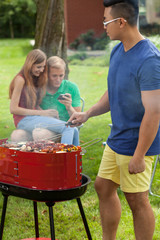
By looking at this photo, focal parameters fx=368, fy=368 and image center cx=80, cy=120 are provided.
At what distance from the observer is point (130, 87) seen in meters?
1.84

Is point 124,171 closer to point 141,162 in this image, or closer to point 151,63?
point 141,162

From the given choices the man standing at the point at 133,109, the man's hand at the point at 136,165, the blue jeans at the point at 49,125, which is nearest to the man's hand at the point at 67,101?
Answer: the blue jeans at the point at 49,125

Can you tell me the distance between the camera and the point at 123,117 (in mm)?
1914

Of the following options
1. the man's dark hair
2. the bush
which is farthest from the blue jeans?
the bush

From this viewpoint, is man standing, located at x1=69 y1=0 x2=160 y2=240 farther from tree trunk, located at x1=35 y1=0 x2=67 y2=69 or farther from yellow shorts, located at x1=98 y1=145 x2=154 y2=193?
tree trunk, located at x1=35 y1=0 x2=67 y2=69

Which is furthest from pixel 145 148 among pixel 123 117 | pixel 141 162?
pixel 123 117

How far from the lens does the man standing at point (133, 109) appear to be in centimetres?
175

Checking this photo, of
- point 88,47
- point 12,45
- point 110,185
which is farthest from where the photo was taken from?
point 12,45

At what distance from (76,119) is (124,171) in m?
0.44

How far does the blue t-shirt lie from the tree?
98.6 inches

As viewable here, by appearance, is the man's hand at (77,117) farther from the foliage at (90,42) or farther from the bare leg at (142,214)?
the foliage at (90,42)

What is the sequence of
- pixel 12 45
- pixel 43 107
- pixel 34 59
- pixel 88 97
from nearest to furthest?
pixel 43 107, pixel 34 59, pixel 88 97, pixel 12 45

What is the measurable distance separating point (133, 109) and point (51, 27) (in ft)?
9.11

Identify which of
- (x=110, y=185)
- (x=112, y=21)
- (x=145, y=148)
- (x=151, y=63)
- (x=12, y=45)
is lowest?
(x=12, y=45)
